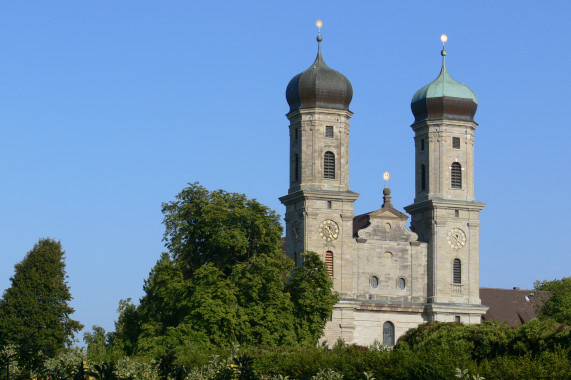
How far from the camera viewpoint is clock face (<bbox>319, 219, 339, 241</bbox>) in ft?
229

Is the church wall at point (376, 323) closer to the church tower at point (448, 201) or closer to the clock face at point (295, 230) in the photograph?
the church tower at point (448, 201)

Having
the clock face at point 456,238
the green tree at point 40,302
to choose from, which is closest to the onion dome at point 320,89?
the clock face at point 456,238

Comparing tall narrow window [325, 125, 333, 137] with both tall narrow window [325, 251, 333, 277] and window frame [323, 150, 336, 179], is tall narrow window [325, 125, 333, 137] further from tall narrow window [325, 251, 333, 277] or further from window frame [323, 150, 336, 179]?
tall narrow window [325, 251, 333, 277]

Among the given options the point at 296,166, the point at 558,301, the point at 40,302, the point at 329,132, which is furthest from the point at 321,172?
the point at 558,301

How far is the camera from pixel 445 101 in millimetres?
74500

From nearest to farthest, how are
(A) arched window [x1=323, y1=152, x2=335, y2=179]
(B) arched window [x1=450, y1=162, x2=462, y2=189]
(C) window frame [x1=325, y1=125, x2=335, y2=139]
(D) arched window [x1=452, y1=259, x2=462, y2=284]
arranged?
(A) arched window [x1=323, y1=152, x2=335, y2=179] → (C) window frame [x1=325, y1=125, x2=335, y2=139] → (D) arched window [x1=452, y1=259, x2=462, y2=284] → (B) arched window [x1=450, y1=162, x2=462, y2=189]

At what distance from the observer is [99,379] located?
2870 centimetres

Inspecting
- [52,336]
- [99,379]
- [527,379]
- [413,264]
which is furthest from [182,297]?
[99,379]

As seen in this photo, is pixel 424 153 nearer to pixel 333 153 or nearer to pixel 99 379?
pixel 333 153

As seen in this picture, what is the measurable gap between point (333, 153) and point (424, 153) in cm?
663

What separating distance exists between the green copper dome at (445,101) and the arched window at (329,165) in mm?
7327

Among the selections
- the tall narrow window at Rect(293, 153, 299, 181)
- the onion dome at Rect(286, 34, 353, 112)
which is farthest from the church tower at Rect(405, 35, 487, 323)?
the tall narrow window at Rect(293, 153, 299, 181)

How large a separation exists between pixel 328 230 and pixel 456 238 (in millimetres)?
8457

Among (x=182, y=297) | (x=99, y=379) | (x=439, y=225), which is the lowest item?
(x=99, y=379)
